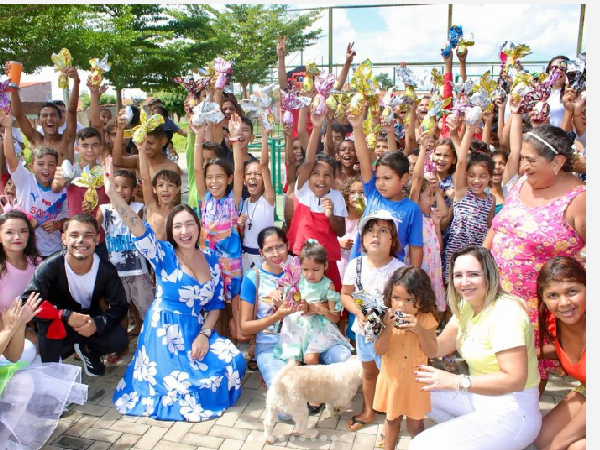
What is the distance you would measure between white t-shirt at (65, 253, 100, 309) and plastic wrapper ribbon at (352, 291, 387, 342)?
229 centimetres

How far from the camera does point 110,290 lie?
3982 mm

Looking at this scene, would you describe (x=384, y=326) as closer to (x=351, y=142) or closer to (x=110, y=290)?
(x=110, y=290)

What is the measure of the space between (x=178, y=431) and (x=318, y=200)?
7.03ft

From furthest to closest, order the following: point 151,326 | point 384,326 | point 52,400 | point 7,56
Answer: point 7,56, point 151,326, point 52,400, point 384,326

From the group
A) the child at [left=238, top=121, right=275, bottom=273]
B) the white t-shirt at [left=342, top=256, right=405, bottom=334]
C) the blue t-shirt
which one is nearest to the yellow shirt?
the white t-shirt at [left=342, top=256, right=405, bottom=334]

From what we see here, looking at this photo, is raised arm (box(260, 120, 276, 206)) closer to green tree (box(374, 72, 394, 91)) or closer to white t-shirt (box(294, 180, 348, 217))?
white t-shirt (box(294, 180, 348, 217))

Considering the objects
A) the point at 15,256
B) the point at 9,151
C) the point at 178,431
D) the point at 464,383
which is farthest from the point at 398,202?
the point at 9,151

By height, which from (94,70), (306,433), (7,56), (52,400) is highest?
(7,56)

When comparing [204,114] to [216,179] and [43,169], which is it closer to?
[216,179]

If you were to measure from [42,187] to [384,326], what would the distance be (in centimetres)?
357

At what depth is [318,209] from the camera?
172 inches

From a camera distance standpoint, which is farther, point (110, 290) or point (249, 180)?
point (249, 180)

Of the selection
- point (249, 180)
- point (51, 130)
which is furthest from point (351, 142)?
point (51, 130)

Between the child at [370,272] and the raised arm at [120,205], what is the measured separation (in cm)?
149
